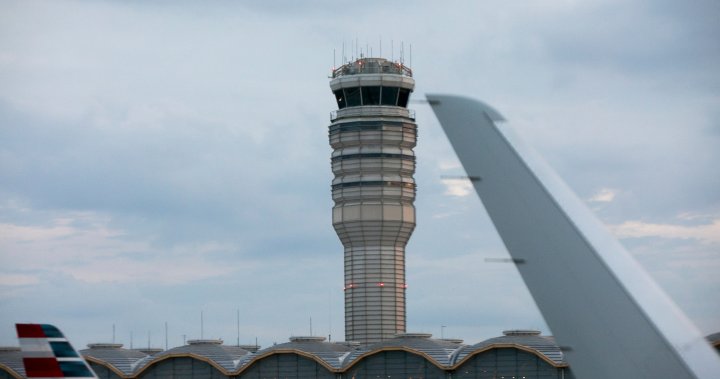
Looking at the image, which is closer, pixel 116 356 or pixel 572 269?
pixel 572 269

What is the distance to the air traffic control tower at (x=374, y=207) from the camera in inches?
7126

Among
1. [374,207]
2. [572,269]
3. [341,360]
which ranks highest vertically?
[374,207]

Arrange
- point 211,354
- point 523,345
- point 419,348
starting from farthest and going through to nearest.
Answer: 1. point 211,354
2. point 419,348
3. point 523,345

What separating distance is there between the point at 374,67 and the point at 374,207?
25.2 metres

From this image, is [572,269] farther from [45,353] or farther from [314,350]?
Result: [314,350]

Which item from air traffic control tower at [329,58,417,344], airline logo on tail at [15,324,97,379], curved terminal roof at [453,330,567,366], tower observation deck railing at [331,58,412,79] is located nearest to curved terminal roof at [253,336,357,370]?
curved terminal roof at [453,330,567,366]

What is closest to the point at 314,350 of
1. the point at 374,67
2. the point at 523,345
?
the point at 523,345

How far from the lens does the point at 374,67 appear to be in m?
193

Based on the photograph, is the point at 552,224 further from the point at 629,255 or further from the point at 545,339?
the point at 545,339

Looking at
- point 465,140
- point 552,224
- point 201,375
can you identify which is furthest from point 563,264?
point 201,375

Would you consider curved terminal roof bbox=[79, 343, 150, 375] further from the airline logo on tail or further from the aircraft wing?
the aircraft wing

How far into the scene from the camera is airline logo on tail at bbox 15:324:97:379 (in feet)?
158

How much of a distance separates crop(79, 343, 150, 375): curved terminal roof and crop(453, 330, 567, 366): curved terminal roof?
137ft

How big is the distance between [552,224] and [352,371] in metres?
124
